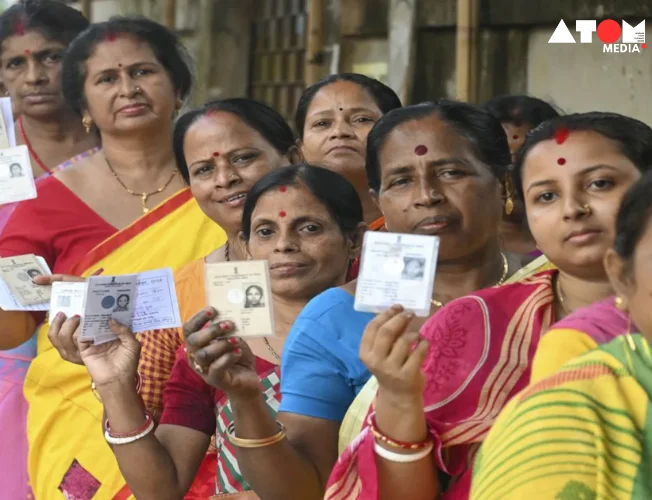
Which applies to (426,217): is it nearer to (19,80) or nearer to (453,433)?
(453,433)

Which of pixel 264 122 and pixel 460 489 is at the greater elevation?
pixel 264 122

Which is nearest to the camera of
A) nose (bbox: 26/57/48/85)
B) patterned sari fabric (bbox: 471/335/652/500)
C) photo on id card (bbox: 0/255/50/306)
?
patterned sari fabric (bbox: 471/335/652/500)

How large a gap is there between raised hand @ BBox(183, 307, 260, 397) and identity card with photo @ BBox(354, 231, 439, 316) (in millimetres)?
349

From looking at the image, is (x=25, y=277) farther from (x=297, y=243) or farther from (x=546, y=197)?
(x=546, y=197)

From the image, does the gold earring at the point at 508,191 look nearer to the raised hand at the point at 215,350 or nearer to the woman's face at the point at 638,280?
the raised hand at the point at 215,350

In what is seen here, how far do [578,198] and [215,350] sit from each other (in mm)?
702

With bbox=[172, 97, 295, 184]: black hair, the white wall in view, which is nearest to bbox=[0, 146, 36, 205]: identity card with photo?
bbox=[172, 97, 295, 184]: black hair

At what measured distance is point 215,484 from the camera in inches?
104

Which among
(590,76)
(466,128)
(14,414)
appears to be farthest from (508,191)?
(590,76)

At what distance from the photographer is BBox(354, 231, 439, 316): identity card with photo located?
187 centimetres

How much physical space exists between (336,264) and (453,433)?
742 millimetres

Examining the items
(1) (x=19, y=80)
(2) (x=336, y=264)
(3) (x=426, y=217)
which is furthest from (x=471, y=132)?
(1) (x=19, y=80)

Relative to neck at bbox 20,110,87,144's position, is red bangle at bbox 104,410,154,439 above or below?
below

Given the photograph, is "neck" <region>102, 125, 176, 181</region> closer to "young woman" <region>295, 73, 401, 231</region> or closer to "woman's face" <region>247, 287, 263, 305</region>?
"young woman" <region>295, 73, 401, 231</region>
